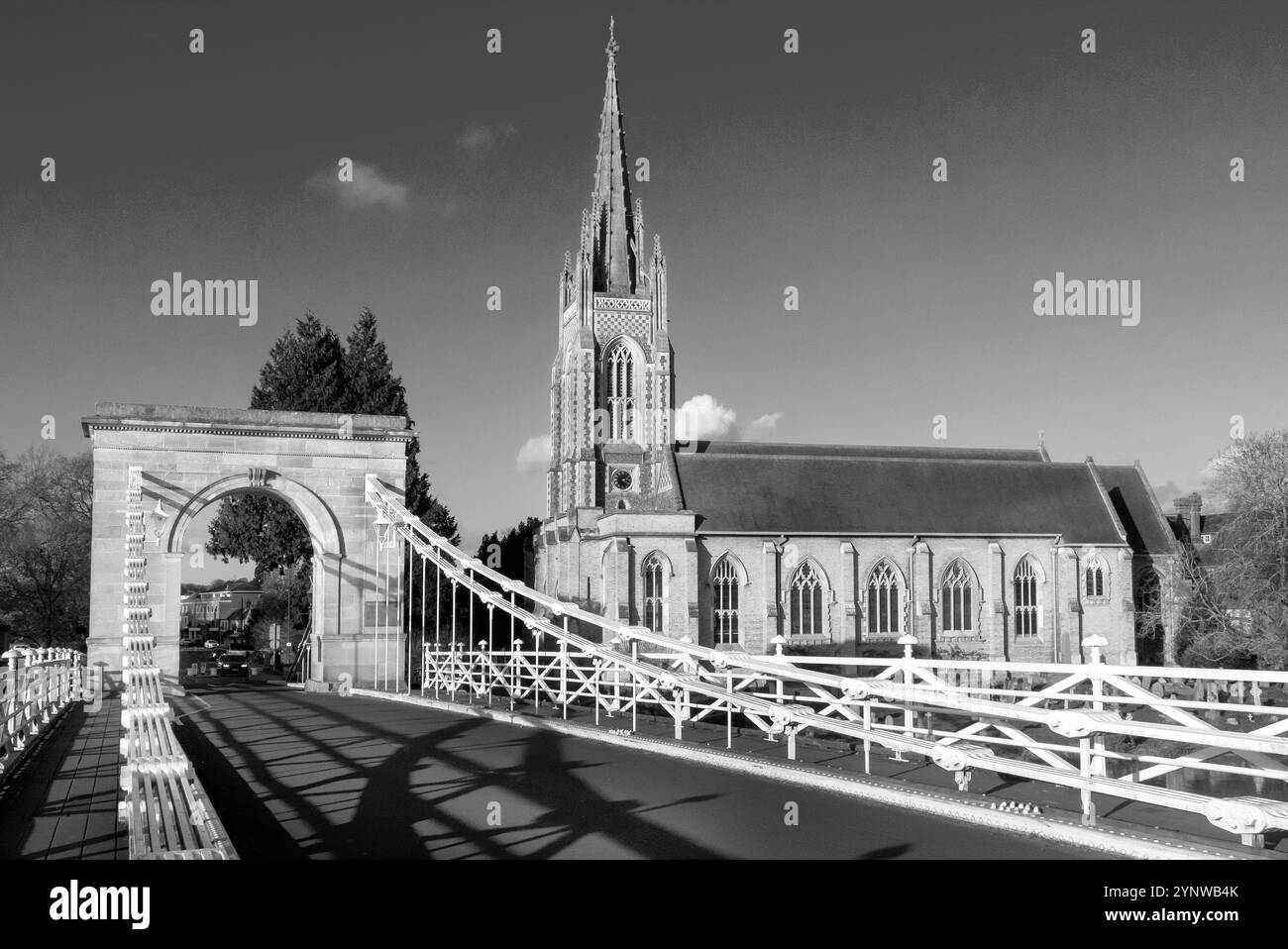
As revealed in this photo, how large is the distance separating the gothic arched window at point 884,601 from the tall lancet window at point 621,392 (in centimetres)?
2433

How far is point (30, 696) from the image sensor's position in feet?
43.5

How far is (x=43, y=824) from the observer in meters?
8.28

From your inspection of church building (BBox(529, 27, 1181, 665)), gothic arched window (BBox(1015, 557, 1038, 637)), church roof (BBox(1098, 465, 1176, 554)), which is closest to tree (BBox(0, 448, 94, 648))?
church building (BBox(529, 27, 1181, 665))

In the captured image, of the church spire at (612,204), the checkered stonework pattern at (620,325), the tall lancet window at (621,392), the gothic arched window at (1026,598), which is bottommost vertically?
the gothic arched window at (1026,598)

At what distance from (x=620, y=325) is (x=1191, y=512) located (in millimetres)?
35087

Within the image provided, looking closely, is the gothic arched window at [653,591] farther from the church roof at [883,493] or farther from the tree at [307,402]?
the tree at [307,402]

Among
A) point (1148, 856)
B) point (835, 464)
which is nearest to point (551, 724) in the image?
point (1148, 856)

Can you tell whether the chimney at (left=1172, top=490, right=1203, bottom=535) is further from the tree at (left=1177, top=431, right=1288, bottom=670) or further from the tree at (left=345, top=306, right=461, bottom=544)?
the tree at (left=345, top=306, right=461, bottom=544)

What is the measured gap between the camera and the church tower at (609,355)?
66625mm

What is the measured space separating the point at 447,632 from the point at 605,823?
39123 millimetres

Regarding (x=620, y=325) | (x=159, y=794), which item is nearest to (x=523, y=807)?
(x=159, y=794)

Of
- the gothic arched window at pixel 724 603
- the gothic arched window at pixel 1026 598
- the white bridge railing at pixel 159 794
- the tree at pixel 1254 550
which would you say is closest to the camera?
the white bridge railing at pixel 159 794

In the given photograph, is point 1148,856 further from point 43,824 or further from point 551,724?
point 551,724

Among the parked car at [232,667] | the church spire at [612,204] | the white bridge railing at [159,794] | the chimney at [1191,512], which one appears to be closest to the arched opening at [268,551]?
the parked car at [232,667]
